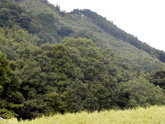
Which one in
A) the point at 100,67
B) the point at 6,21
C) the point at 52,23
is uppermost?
the point at 52,23

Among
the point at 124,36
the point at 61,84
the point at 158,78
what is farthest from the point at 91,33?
the point at 61,84

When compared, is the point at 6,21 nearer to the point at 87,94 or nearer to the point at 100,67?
the point at 100,67

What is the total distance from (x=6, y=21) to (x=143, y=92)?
33781 mm

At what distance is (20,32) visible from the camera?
42250mm

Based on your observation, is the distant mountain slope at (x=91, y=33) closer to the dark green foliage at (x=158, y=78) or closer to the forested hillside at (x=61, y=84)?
the dark green foliage at (x=158, y=78)

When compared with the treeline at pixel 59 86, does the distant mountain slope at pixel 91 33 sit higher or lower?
higher

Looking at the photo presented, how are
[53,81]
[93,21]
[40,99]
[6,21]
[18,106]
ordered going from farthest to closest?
[93,21] → [6,21] → [53,81] → [40,99] → [18,106]

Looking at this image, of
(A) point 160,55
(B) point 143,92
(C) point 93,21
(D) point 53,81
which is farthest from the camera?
(C) point 93,21

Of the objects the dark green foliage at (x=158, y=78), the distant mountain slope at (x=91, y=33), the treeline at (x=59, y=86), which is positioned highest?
the distant mountain slope at (x=91, y=33)

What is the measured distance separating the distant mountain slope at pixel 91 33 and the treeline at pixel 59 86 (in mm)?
25149

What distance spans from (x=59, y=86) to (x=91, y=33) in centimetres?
4280

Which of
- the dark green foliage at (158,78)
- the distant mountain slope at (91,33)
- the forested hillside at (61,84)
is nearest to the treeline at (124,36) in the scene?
the distant mountain slope at (91,33)

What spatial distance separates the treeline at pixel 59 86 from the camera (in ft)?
48.8

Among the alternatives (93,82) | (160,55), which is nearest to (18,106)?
(93,82)
